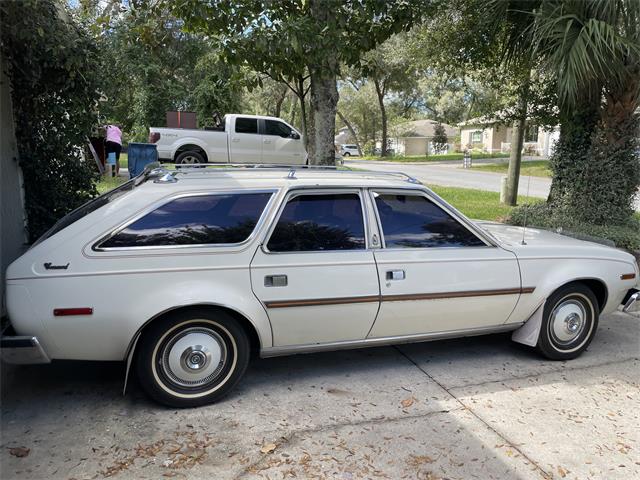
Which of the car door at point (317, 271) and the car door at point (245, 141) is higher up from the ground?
the car door at point (245, 141)

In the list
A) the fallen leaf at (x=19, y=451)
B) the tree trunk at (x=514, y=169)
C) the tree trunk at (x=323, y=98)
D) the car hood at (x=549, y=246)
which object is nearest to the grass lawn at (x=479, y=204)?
the tree trunk at (x=514, y=169)

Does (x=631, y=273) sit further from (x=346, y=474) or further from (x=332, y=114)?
(x=332, y=114)

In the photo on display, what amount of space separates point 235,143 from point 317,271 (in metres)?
12.0

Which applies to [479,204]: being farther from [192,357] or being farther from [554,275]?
[192,357]

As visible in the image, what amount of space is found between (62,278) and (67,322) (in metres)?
0.27

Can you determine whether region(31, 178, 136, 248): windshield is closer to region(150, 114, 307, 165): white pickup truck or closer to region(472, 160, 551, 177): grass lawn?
region(150, 114, 307, 165): white pickup truck

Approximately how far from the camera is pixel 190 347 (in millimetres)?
3461

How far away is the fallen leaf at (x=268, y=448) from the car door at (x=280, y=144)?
1289 centimetres

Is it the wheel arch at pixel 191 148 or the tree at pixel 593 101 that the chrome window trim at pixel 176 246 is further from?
the wheel arch at pixel 191 148

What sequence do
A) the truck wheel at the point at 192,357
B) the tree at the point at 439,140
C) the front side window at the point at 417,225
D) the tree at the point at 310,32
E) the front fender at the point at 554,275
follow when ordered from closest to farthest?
the truck wheel at the point at 192,357, the front side window at the point at 417,225, the front fender at the point at 554,275, the tree at the point at 310,32, the tree at the point at 439,140

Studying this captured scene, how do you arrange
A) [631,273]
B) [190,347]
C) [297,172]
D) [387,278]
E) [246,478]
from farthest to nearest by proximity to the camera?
1. [631,273]
2. [297,172]
3. [387,278]
4. [190,347]
5. [246,478]

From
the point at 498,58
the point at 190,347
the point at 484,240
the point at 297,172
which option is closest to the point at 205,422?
the point at 190,347

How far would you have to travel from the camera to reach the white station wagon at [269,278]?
3.26m

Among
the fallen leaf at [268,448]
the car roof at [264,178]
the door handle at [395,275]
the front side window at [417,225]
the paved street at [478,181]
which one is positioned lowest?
the fallen leaf at [268,448]
